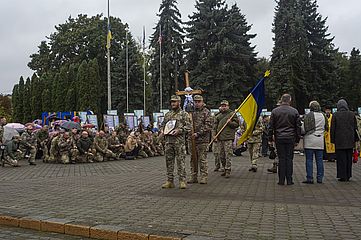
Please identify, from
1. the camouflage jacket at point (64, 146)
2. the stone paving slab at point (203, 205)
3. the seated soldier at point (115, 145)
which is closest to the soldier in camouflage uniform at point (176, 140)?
the stone paving slab at point (203, 205)

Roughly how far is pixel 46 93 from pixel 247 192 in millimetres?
49822

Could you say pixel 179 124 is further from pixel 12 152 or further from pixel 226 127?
pixel 12 152

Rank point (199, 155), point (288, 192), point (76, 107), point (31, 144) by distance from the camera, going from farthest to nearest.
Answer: point (76, 107)
point (31, 144)
point (199, 155)
point (288, 192)

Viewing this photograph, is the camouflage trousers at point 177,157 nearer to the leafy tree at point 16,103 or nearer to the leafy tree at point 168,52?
the leafy tree at point 168,52

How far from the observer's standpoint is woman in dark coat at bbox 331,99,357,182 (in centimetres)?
1139

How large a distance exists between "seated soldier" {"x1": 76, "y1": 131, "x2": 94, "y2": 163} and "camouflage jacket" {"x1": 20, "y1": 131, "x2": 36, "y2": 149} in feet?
6.00

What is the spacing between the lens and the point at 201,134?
36.3 feet

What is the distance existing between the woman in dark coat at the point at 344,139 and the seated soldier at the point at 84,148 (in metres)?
10.5

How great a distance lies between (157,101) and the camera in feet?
186

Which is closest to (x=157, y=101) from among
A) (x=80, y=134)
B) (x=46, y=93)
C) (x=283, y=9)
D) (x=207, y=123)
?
(x=46, y=93)

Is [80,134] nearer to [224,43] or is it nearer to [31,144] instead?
[31,144]

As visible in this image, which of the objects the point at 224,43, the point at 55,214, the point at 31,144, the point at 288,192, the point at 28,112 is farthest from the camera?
the point at 28,112

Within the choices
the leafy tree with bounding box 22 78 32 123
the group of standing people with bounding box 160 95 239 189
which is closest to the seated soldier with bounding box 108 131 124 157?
the group of standing people with bounding box 160 95 239 189

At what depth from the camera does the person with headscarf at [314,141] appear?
35.9 ft
